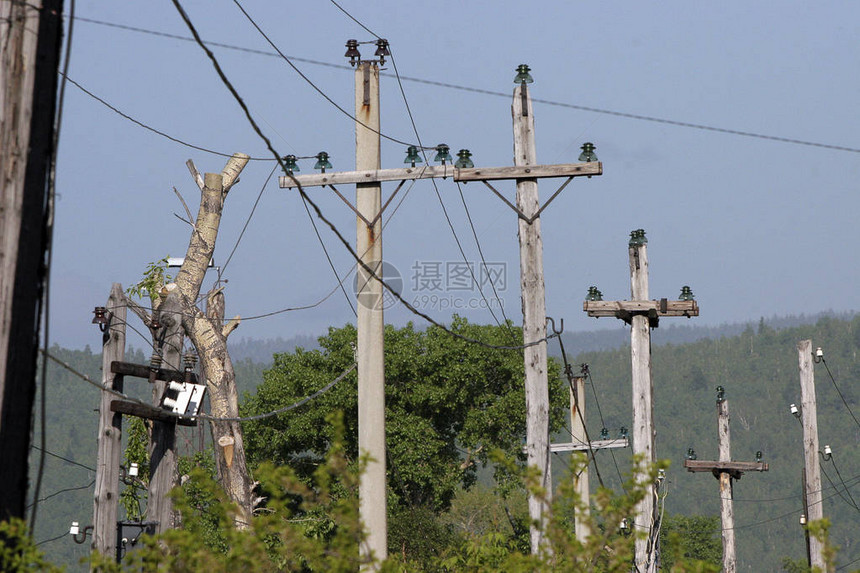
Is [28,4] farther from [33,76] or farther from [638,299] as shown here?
[638,299]

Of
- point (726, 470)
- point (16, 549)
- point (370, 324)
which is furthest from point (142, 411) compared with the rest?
point (726, 470)

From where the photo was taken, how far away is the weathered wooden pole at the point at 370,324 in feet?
39.5

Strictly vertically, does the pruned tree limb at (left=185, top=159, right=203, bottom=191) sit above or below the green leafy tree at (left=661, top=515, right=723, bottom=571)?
above

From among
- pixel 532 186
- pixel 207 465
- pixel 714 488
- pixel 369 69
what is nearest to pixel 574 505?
pixel 532 186

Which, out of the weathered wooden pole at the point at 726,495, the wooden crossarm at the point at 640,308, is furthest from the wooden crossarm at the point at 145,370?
the weathered wooden pole at the point at 726,495

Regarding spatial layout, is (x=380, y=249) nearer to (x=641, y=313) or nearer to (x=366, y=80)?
(x=366, y=80)

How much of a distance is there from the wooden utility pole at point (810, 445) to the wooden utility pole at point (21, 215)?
20658 millimetres

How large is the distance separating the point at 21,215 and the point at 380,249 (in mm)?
7464

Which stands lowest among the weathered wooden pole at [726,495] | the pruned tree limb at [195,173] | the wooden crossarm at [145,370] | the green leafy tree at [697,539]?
the green leafy tree at [697,539]

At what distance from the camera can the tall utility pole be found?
1213cm

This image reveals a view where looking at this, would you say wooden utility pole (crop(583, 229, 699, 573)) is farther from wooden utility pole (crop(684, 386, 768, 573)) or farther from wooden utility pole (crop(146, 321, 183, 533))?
wooden utility pole (crop(684, 386, 768, 573))

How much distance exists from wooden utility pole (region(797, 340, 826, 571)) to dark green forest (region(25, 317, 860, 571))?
7873 centimetres

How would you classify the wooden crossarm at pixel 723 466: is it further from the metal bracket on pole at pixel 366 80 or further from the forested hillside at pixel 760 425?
the forested hillside at pixel 760 425

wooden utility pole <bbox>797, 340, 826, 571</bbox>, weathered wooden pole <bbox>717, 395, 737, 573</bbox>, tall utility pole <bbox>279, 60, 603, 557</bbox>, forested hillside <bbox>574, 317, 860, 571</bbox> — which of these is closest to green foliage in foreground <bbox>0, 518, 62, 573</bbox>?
tall utility pole <bbox>279, 60, 603, 557</bbox>
